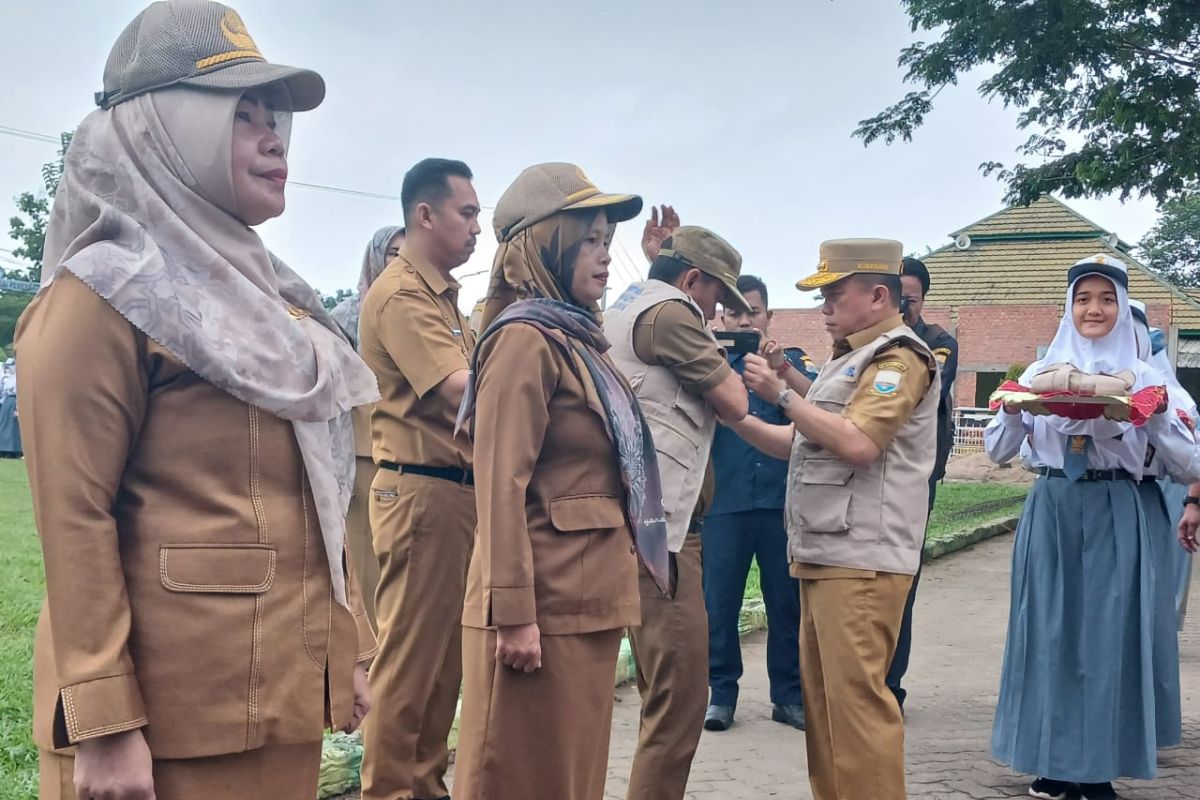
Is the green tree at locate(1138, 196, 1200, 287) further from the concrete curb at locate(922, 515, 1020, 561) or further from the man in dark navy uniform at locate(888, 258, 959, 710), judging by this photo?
the man in dark navy uniform at locate(888, 258, 959, 710)

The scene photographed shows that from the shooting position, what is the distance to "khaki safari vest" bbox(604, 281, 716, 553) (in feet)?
11.8

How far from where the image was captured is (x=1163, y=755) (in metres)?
5.00

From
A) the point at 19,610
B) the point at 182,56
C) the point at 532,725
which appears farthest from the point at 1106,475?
the point at 19,610

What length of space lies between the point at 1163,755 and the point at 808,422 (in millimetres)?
2677

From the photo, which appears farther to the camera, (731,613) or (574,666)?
(731,613)

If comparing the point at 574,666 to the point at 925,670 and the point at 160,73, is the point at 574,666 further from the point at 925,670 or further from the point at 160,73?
the point at 925,670

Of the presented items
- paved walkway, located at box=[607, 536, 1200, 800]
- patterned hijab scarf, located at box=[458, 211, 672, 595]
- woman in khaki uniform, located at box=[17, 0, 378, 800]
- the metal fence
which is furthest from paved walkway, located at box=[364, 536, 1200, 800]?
the metal fence

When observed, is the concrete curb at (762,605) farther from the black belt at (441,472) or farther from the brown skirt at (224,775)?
the brown skirt at (224,775)

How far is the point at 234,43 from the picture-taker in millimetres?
2039

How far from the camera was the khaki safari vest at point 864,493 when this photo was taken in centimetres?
377

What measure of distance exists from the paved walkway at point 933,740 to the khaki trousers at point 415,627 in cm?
84

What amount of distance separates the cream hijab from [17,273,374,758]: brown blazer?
0.14ft

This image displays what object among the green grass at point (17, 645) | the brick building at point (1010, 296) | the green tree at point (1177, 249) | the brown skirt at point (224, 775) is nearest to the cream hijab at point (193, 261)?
the brown skirt at point (224, 775)

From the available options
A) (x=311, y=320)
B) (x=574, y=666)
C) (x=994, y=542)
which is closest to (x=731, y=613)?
(x=574, y=666)
